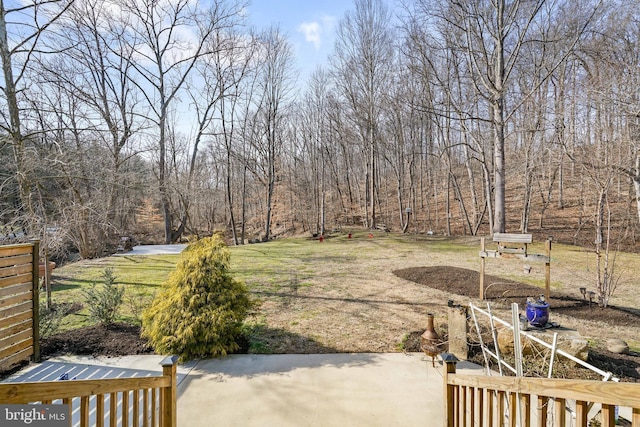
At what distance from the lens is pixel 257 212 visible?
93.3ft

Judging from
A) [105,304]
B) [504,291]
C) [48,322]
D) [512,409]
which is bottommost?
[504,291]

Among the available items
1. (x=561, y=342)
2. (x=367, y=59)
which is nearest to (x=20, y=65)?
(x=561, y=342)

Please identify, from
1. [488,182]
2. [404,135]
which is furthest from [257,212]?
[488,182]

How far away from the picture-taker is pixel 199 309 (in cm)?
386

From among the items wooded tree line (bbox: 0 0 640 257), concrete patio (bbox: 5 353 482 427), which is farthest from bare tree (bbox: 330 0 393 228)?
concrete patio (bbox: 5 353 482 427)

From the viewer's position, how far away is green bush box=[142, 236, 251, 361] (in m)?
3.74

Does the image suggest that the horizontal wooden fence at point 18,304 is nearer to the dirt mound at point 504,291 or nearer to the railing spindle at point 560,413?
the railing spindle at point 560,413

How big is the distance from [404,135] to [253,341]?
17051 millimetres

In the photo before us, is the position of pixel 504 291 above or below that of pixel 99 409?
below

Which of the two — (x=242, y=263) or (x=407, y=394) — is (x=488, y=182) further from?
(x=407, y=394)

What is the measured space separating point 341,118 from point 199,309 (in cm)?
1871

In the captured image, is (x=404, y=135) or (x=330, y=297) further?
(x=404, y=135)

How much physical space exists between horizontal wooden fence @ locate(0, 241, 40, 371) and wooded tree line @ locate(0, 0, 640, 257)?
111 centimetres

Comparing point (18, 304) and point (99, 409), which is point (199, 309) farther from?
point (99, 409)
